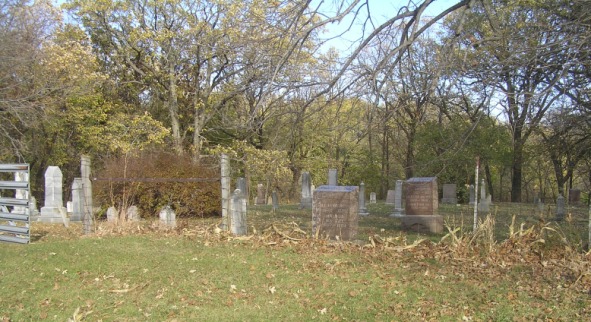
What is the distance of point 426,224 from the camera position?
37.3 ft

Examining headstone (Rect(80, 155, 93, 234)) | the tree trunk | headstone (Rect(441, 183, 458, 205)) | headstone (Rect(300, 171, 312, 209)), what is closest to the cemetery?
headstone (Rect(80, 155, 93, 234))

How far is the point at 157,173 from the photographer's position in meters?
15.4

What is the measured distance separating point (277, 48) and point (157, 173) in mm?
9737

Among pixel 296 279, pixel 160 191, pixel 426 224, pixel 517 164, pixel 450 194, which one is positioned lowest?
pixel 296 279

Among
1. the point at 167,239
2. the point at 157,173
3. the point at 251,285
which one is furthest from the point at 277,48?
the point at 157,173

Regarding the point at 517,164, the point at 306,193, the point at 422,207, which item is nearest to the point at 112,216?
the point at 422,207

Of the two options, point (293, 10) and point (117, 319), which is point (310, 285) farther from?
point (293, 10)

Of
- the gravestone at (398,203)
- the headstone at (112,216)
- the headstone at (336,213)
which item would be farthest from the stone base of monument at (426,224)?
the headstone at (112,216)

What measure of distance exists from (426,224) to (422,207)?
0.45 m

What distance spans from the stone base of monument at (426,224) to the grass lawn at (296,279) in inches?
112

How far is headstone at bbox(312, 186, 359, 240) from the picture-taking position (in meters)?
8.82

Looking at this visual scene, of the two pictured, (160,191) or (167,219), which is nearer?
(167,219)

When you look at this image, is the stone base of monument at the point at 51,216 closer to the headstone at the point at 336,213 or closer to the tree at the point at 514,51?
the headstone at the point at 336,213

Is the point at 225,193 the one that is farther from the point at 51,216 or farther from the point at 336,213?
the point at 51,216
